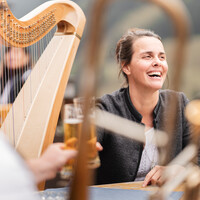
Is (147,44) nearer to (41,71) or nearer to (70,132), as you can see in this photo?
(41,71)

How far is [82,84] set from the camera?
0.35m

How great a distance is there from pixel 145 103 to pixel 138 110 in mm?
50

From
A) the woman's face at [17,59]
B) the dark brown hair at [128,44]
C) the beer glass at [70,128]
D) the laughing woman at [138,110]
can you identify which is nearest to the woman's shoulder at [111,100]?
the laughing woman at [138,110]

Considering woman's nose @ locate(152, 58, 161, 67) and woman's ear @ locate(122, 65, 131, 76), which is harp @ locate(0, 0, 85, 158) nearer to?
woman's ear @ locate(122, 65, 131, 76)

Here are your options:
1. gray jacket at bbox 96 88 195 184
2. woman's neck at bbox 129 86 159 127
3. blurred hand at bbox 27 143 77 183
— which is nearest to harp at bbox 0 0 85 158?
gray jacket at bbox 96 88 195 184

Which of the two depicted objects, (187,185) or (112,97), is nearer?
(187,185)

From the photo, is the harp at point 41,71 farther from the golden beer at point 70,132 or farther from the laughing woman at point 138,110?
the golden beer at point 70,132

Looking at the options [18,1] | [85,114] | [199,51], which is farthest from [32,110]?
[18,1]

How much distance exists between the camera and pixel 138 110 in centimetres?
156

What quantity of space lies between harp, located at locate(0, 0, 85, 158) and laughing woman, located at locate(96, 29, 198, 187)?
26 cm

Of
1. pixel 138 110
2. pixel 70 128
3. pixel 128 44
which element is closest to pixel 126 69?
pixel 128 44

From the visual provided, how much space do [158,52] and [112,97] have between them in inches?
12.6

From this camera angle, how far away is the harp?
4.36 ft

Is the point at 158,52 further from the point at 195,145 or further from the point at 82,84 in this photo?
the point at 82,84
